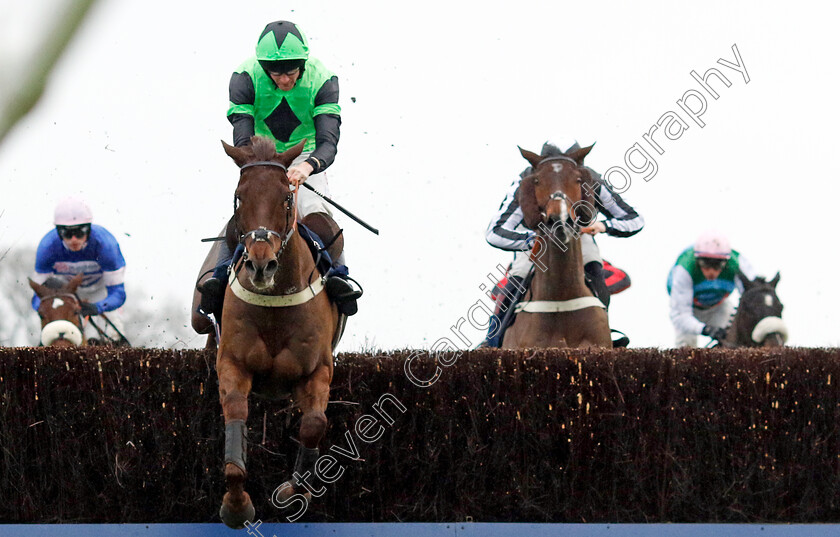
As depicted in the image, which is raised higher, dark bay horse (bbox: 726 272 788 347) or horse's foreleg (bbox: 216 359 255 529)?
dark bay horse (bbox: 726 272 788 347)

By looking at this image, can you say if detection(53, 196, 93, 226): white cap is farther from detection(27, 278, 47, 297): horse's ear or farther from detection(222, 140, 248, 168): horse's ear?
detection(222, 140, 248, 168): horse's ear

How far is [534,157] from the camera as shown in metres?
6.46

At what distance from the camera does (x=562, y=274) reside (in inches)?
243

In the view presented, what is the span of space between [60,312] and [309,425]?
455 centimetres

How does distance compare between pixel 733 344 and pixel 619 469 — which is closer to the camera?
pixel 619 469

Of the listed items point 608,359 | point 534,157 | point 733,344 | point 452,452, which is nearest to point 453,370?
point 452,452

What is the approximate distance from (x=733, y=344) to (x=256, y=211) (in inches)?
237

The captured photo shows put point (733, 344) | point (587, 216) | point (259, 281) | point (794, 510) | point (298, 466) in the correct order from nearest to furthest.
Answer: point (259, 281) → point (298, 466) → point (794, 510) → point (587, 216) → point (733, 344)

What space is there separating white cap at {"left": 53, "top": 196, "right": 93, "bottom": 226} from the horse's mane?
207 inches

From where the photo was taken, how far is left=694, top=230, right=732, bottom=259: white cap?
1008 centimetres

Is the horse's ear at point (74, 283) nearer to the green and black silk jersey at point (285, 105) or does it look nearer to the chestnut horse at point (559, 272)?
the green and black silk jersey at point (285, 105)

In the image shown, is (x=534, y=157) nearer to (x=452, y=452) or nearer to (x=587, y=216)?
(x=587, y=216)

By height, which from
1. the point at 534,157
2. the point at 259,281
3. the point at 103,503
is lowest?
the point at 103,503

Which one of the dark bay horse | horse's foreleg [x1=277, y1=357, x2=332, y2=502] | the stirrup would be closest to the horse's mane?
the stirrup
